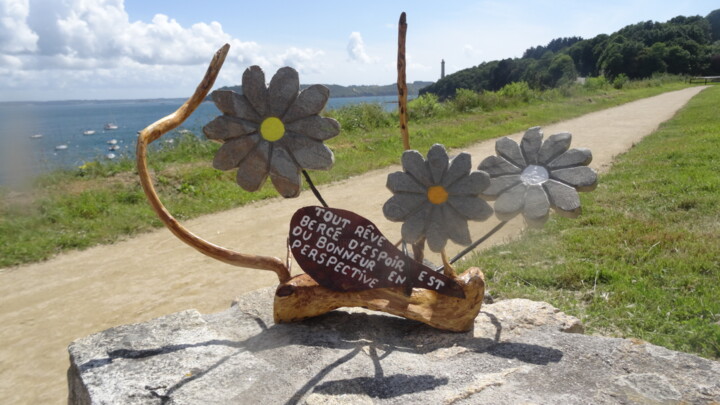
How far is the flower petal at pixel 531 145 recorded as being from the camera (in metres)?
2.65

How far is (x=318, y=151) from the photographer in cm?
252

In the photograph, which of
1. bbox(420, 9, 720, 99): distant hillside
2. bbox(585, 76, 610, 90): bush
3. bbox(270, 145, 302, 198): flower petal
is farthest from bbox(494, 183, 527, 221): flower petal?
bbox(585, 76, 610, 90): bush

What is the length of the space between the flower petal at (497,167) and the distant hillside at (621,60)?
18.3m

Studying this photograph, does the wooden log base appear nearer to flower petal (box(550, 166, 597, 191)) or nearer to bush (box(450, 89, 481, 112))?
flower petal (box(550, 166, 597, 191))

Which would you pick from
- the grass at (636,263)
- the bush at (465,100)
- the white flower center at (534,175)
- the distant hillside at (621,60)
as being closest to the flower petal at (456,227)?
the white flower center at (534,175)

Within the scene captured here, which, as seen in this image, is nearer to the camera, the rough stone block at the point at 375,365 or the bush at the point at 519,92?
the rough stone block at the point at 375,365

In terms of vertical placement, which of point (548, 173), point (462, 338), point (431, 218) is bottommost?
point (462, 338)

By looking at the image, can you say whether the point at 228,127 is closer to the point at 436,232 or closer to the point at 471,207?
the point at 436,232

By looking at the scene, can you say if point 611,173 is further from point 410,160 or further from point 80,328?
point 80,328

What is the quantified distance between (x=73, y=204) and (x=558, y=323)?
227 inches

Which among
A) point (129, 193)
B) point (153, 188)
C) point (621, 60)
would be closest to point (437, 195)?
point (153, 188)

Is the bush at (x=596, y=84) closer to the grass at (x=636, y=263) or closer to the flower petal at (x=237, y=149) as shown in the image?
the grass at (x=636, y=263)

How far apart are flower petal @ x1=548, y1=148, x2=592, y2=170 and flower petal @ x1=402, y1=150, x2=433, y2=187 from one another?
0.63 metres

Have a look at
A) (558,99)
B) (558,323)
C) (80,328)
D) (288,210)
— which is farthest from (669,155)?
(558,99)
